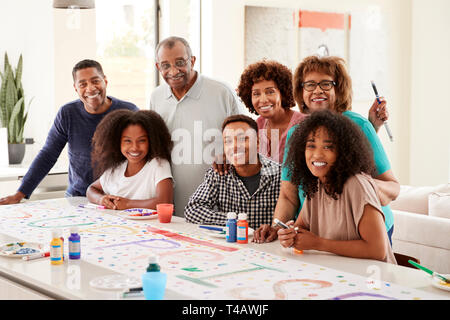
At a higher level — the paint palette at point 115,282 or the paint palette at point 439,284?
the paint palette at point 439,284

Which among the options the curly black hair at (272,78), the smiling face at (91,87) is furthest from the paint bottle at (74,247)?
the smiling face at (91,87)

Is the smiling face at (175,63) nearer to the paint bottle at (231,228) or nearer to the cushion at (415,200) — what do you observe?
the paint bottle at (231,228)

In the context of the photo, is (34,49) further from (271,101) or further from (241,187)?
(241,187)

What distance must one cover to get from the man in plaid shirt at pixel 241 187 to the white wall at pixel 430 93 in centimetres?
399

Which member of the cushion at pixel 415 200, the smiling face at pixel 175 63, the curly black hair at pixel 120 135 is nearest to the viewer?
the curly black hair at pixel 120 135

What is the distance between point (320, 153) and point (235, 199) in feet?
2.18

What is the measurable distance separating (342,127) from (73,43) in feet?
11.2

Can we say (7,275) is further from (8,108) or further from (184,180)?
(8,108)

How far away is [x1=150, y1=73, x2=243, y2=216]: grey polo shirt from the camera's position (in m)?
3.30

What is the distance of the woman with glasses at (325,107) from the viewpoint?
2357 millimetres

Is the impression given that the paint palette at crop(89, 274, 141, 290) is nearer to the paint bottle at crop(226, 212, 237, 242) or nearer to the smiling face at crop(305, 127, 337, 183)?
the paint bottle at crop(226, 212, 237, 242)

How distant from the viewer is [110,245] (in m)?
2.23
